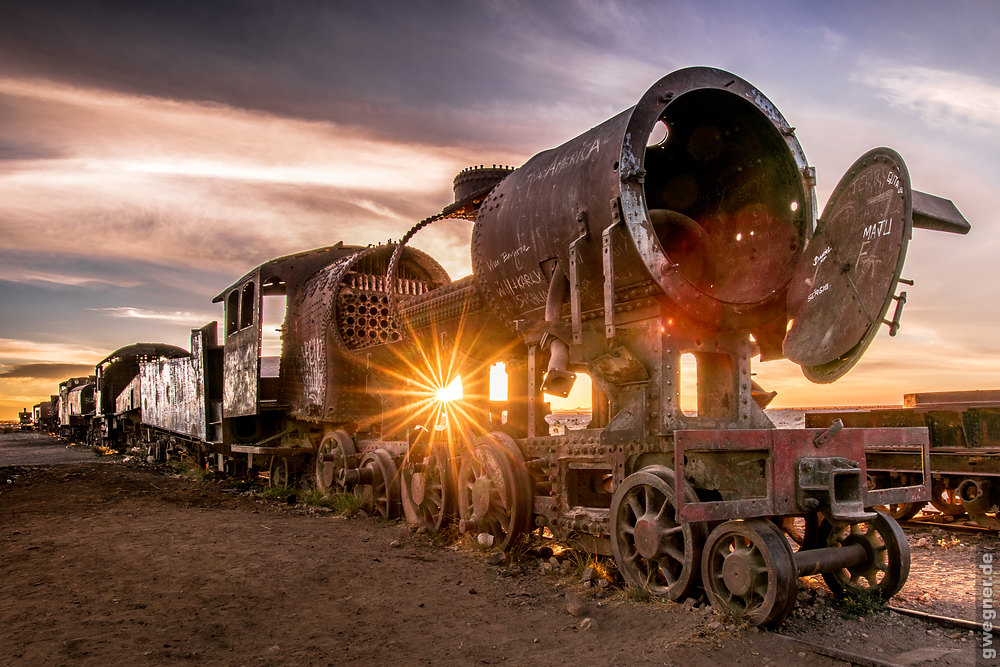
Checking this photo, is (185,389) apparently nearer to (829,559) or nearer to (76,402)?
(829,559)

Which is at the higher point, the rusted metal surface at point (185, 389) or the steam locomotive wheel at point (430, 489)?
the rusted metal surface at point (185, 389)

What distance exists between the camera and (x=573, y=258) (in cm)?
504

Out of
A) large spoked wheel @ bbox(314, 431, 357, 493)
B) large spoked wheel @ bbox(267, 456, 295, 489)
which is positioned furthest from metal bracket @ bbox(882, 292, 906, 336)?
large spoked wheel @ bbox(267, 456, 295, 489)

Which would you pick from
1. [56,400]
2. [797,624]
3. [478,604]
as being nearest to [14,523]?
[478,604]

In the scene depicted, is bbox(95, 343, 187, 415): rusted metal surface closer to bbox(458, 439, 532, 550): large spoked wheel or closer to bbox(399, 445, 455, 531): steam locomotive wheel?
bbox(399, 445, 455, 531): steam locomotive wheel

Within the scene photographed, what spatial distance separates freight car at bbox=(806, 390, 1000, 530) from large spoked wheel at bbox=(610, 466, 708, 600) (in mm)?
4637

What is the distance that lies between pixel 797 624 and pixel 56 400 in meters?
53.9

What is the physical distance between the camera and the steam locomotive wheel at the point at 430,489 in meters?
7.06

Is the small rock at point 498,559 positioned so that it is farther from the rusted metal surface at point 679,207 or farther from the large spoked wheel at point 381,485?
the large spoked wheel at point 381,485

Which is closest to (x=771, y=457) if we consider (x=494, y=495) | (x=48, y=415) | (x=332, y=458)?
(x=494, y=495)

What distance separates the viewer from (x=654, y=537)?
4410 mm

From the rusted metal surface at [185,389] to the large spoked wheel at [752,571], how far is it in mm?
11168

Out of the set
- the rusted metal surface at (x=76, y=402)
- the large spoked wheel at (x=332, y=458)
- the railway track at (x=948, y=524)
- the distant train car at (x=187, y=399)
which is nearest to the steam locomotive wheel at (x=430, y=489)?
the large spoked wheel at (x=332, y=458)

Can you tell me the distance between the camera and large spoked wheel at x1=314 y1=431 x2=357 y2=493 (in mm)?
9438
